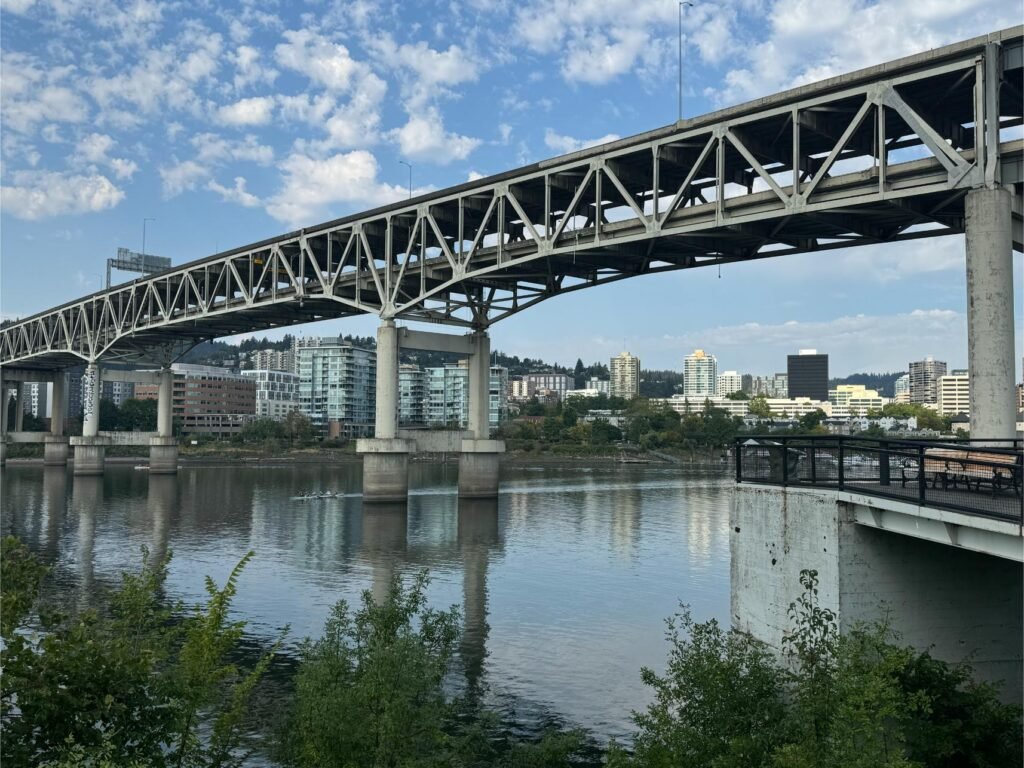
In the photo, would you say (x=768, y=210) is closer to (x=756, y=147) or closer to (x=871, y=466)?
(x=756, y=147)

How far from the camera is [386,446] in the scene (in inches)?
2498

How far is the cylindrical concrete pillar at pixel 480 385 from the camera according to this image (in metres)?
69.2

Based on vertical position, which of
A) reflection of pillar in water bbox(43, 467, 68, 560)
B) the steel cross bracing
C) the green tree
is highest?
the steel cross bracing

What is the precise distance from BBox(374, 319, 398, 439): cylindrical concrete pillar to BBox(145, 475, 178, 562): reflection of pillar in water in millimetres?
15934

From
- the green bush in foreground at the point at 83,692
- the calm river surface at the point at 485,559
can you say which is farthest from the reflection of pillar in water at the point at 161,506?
the green bush in foreground at the point at 83,692

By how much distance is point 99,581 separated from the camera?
36719 millimetres

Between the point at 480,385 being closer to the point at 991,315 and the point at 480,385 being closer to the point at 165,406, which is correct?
the point at 991,315

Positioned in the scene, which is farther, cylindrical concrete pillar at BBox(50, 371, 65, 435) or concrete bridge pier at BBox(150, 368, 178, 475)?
cylindrical concrete pillar at BBox(50, 371, 65, 435)

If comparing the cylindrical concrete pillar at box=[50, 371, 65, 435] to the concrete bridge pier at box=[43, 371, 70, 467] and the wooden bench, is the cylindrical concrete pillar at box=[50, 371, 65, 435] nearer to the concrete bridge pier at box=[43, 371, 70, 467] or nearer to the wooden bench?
the concrete bridge pier at box=[43, 371, 70, 467]

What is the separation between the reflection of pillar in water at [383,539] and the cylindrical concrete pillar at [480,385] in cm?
884

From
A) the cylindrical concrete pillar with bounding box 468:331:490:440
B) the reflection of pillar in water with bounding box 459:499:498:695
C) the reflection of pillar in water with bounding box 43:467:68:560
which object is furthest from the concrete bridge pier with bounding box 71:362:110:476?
the reflection of pillar in water with bounding box 459:499:498:695

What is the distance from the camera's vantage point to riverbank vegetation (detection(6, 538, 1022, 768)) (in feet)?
35.8

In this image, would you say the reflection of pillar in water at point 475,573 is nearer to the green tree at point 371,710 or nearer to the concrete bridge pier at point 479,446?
the concrete bridge pier at point 479,446

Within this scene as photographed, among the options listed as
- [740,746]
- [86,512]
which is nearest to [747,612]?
[740,746]
